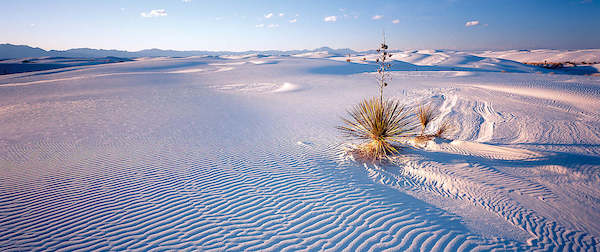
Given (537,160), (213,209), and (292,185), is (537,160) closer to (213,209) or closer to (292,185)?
(292,185)

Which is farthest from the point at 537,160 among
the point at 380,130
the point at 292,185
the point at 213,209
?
the point at 213,209

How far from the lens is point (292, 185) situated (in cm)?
423

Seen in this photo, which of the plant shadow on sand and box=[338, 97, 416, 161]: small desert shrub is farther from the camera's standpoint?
box=[338, 97, 416, 161]: small desert shrub

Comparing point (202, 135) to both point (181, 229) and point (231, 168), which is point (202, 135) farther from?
point (181, 229)

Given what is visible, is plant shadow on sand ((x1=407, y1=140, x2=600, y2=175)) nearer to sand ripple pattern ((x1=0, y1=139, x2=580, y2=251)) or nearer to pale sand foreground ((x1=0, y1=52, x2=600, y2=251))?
pale sand foreground ((x1=0, y1=52, x2=600, y2=251))

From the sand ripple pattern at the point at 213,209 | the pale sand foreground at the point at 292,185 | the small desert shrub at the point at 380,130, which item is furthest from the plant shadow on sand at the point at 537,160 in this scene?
the sand ripple pattern at the point at 213,209

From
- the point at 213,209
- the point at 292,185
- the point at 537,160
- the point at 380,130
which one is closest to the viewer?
the point at 213,209

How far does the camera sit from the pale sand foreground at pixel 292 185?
296cm

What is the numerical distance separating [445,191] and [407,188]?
57cm

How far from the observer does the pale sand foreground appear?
296 centimetres

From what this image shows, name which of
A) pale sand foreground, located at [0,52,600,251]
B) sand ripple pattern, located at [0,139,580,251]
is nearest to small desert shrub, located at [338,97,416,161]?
pale sand foreground, located at [0,52,600,251]

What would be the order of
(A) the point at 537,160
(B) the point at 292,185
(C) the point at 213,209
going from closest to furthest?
(C) the point at 213,209, (B) the point at 292,185, (A) the point at 537,160

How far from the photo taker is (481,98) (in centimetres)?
1044

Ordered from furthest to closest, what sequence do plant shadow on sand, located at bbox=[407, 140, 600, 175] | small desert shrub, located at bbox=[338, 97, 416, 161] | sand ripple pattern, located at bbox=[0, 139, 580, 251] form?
small desert shrub, located at bbox=[338, 97, 416, 161] < plant shadow on sand, located at bbox=[407, 140, 600, 175] < sand ripple pattern, located at bbox=[0, 139, 580, 251]
